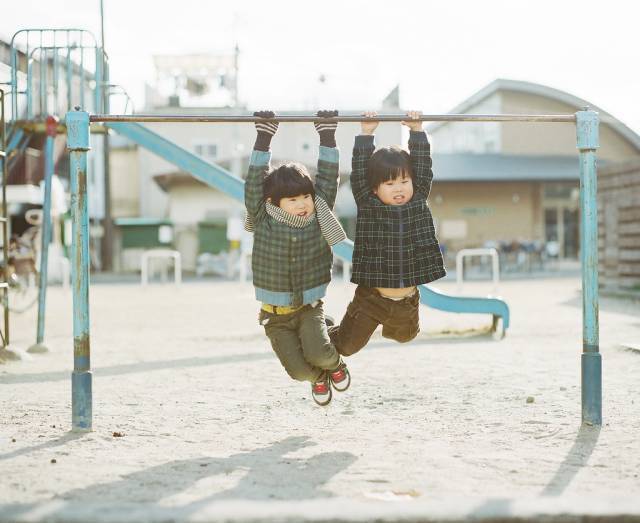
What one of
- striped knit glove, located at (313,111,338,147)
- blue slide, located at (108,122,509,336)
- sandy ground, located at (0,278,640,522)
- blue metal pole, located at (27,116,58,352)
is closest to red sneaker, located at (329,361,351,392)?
sandy ground, located at (0,278,640,522)

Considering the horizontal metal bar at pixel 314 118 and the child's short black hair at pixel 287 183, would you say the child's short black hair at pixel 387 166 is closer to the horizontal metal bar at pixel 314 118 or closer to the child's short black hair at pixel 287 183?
the horizontal metal bar at pixel 314 118

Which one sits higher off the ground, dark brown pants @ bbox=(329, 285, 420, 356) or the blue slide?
the blue slide

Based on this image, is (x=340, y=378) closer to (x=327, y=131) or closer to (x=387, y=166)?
(x=387, y=166)

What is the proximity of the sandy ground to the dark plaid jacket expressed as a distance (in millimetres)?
819

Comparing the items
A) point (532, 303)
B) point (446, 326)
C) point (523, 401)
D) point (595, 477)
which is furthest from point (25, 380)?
point (532, 303)

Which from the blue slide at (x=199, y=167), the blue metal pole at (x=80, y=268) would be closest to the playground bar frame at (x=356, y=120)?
the blue metal pole at (x=80, y=268)

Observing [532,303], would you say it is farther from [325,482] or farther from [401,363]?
[325,482]

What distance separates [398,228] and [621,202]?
40.7 ft

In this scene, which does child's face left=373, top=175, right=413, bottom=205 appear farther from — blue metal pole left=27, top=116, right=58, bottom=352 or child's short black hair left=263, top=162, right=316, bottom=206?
blue metal pole left=27, top=116, right=58, bottom=352

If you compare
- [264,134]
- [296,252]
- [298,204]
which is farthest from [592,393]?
[264,134]

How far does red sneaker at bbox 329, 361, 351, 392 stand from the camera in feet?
14.2

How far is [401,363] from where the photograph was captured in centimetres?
694

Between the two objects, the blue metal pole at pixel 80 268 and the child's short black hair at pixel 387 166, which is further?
the child's short black hair at pixel 387 166

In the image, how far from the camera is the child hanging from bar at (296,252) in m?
4.16
